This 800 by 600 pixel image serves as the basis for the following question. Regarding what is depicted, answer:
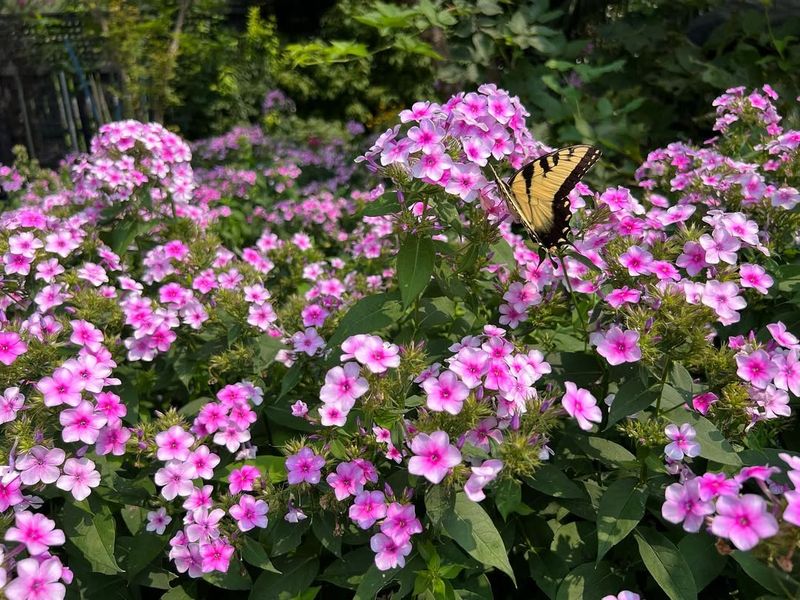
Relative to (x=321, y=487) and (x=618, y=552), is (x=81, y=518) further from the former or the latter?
(x=618, y=552)

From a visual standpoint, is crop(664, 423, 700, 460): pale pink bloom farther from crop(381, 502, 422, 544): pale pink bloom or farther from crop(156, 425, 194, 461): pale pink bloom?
crop(156, 425, 194, 461): pale pink bloom

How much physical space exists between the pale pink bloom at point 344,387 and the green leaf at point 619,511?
61 cm

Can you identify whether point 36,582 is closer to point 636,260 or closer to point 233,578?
point 233,578

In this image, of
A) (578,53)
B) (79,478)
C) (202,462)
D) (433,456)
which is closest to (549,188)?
(433,456)

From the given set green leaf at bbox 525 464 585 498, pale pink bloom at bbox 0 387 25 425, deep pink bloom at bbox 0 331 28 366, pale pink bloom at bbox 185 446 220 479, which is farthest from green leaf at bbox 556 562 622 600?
deep pink bloom at bbox 0 331 28 366

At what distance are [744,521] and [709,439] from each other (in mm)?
387

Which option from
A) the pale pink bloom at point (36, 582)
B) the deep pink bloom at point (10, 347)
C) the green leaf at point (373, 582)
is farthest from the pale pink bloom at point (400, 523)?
the deep pink bloom at point (10, 347)

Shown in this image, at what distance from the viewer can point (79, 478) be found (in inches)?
60.5

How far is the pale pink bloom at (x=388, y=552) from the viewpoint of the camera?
4.42ft

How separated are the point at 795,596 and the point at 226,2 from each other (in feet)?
33.0

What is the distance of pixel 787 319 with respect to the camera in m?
1.83

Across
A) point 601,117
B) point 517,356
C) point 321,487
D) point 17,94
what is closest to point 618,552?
point 517,356

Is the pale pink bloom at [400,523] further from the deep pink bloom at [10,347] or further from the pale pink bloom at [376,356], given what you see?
the deep pink bloom at [10,347]

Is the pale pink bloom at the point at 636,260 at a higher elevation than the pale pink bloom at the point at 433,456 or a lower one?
higher
